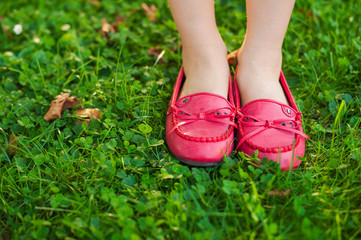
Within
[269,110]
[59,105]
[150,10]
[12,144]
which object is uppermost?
[150,10]

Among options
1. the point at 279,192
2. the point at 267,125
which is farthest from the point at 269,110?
the point at 279,192

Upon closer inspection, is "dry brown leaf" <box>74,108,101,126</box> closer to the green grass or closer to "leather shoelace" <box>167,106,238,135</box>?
the green grass

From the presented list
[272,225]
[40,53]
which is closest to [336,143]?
[272,225]

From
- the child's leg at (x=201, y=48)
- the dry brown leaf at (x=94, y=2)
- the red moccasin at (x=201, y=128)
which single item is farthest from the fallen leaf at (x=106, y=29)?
the red moccasin at (x=201, y=128)

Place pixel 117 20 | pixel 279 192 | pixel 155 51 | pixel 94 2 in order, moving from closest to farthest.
→ pixel 279 192 → pixel 155 51 → pixel 117 20 → pixel 94 2

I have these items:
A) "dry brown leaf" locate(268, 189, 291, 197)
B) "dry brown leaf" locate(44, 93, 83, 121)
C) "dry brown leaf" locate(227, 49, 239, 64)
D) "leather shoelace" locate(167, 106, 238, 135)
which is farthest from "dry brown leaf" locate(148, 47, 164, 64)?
"dry brown leaf" locate(268, 189, 291, 197)

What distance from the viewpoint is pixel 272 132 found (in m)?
1.37

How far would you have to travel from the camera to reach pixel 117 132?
1.59 m

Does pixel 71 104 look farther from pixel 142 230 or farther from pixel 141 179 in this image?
pixel 142 230

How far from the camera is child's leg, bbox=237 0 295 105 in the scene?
4.69ft

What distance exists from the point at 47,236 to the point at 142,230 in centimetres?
34

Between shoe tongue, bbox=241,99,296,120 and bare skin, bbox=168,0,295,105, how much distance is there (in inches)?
1.9

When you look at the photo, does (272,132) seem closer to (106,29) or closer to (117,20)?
(106,29)

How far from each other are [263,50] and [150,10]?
47.7 inches
